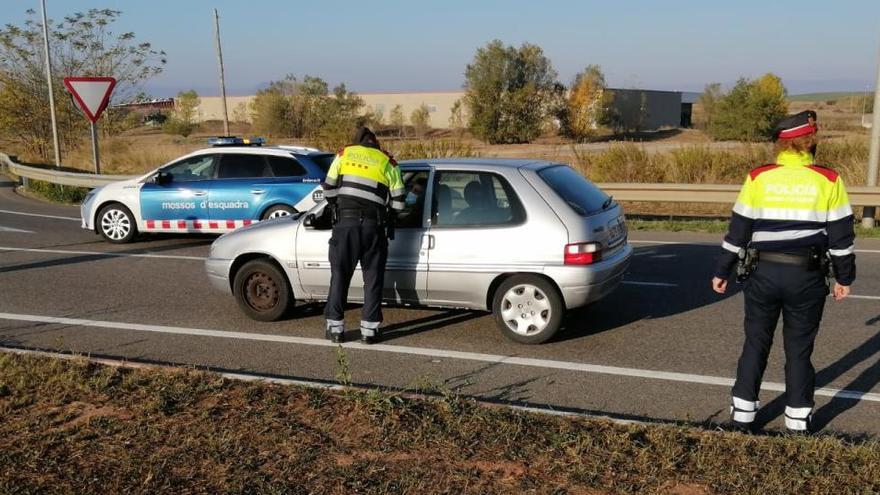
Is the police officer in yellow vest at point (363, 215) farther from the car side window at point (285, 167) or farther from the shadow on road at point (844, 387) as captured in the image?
the car side window at point (285, 167)

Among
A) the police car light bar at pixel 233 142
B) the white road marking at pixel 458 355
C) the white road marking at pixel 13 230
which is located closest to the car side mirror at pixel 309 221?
the white road marking at pixel 458 355

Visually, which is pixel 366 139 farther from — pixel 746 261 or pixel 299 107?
pixel 299 107

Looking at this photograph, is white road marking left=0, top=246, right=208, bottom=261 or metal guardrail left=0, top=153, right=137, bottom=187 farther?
metal guardrail left=0, top=153, right=137, bottom=187

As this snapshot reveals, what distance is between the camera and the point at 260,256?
7.40 meters

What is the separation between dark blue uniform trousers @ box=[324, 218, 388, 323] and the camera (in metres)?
6.39

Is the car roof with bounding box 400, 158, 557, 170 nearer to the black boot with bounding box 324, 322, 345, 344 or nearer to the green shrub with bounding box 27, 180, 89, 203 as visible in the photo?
the black boot with bounding box 324, 322, 345, 344

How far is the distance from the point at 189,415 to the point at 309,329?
2555 mm

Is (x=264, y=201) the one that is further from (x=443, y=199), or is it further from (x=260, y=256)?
(x=443, y=199)

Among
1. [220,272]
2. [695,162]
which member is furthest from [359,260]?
[695,162]

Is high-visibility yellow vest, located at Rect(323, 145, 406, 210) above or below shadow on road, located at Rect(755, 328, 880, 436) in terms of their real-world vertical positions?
above

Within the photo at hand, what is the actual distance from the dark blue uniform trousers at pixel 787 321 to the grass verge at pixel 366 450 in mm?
391

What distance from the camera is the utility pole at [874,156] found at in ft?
42.5

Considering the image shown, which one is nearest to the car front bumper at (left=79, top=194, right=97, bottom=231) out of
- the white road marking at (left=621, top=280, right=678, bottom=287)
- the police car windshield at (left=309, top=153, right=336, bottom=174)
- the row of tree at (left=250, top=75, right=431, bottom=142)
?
the police car windshield at (left=309, top=153, right=336, bottom=174)

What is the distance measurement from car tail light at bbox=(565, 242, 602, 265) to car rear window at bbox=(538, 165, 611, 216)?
1.03ft
